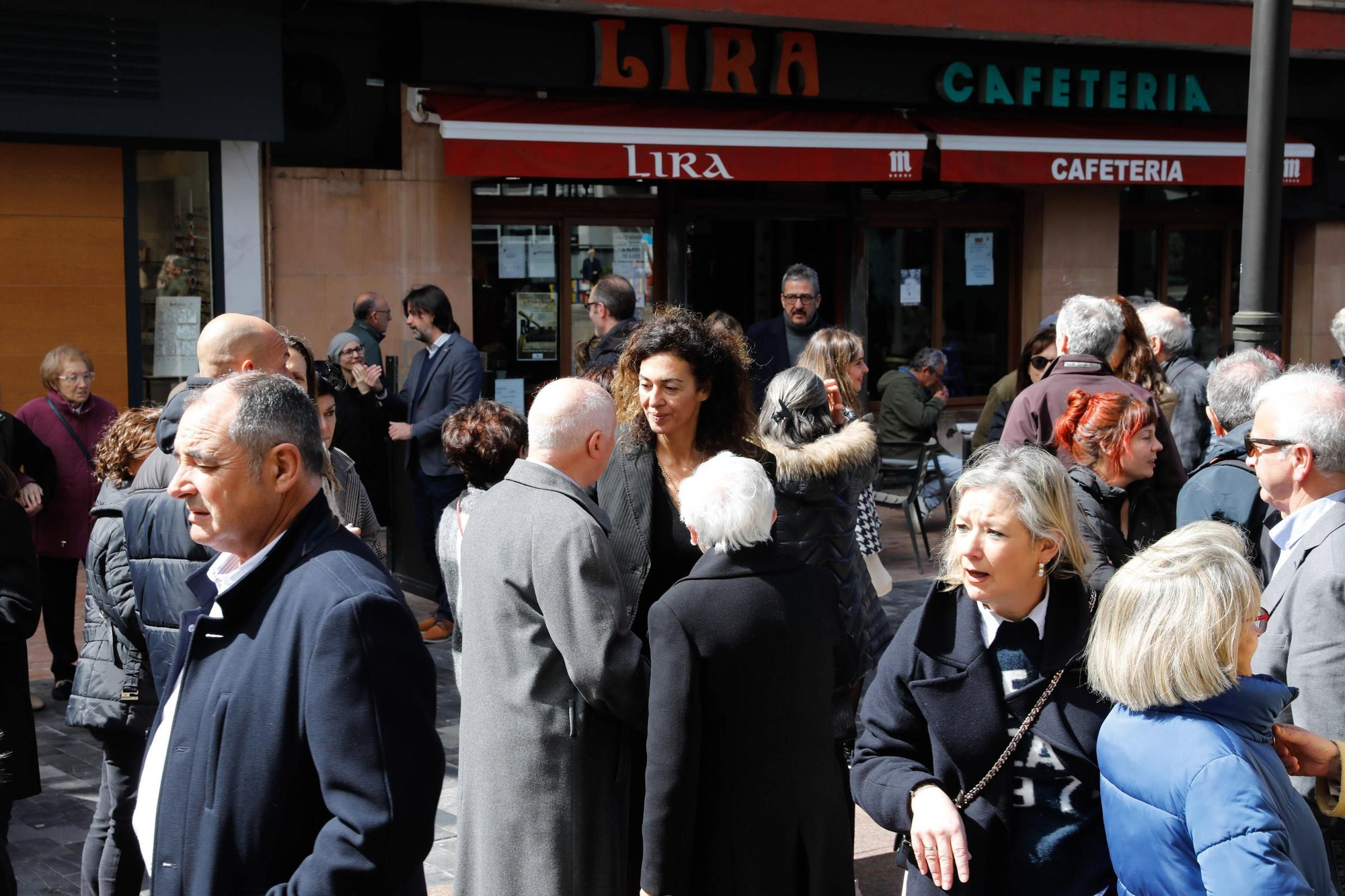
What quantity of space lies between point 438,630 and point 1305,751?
6005 mm

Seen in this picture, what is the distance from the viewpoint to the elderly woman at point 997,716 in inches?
110

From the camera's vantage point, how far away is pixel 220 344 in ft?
13.7

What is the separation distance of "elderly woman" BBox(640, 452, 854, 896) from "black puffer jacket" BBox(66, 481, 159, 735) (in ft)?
5.81

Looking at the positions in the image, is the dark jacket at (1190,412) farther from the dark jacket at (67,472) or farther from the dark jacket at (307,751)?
the dark jacket at (67,472)

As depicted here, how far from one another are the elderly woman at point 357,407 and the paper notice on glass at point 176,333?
6.68 ft

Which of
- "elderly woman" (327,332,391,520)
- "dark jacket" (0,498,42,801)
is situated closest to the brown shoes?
"elderly woman" (327,332,391,520)

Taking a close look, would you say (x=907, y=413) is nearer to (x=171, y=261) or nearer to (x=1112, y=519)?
(x=171, y=261)

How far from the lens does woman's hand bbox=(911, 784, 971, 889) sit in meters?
2.77

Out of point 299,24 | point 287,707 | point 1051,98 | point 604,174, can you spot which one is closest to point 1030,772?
point 287,707

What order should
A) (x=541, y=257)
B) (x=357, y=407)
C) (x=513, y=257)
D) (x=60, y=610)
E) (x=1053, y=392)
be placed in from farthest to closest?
(x=541, y=257) < (x=513, y=257) < (x=357, y=407) < (x=60, y=610) < (x=1053, y=392)

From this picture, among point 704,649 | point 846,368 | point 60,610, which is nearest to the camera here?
point 704,649

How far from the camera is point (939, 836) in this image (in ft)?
9.11

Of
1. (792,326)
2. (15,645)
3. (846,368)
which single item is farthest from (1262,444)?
(792,326)

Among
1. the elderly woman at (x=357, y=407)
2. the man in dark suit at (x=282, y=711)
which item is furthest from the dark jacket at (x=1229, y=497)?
the elderly woman at (x=357, y=407)
